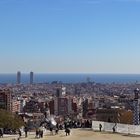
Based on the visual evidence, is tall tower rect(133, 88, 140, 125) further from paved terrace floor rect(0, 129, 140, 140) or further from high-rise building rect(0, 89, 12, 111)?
high-rise building rect(0, 89, 12, 111)

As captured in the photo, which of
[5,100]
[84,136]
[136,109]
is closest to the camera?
[84,136]

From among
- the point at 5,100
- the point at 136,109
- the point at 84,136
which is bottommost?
the point at 5,100

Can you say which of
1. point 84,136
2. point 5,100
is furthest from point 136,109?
point 5,100

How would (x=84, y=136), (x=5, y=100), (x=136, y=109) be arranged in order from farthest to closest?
(x=5, y=100), (x=136, y=109), (x=84, y=136)

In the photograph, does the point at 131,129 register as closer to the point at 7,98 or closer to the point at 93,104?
the point at 7,98

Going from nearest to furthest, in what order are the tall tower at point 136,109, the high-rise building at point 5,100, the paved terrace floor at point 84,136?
the paved terrace floor at point 84,136
the tall tower at point 136,109
the high-rise building at point 5,100

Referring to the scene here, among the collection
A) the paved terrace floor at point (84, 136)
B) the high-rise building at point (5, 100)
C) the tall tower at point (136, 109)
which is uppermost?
the tall tower at point (136, 109)

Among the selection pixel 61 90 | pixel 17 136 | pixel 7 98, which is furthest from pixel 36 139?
pixel 61 90

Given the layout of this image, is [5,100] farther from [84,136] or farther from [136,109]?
[84,136]

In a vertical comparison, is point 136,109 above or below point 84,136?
above

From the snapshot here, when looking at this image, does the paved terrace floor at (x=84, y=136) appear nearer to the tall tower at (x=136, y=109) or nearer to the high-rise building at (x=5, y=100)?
the tall tower at (x=136, y=109)

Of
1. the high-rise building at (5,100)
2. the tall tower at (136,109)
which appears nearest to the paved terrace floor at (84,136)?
the tall tower at (136,109)
